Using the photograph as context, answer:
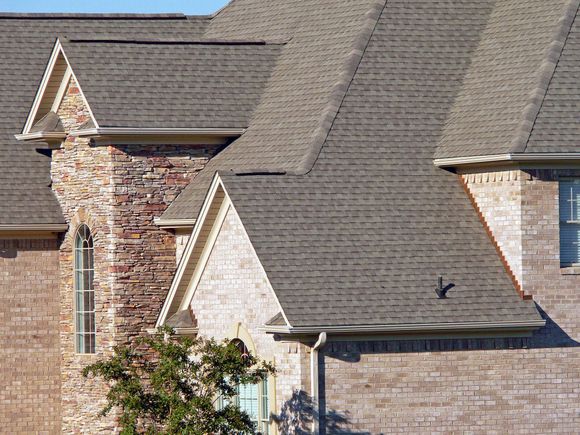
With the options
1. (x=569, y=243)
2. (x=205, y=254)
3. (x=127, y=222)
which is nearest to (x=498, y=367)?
(x=569, y=243)

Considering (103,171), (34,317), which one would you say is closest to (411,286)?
(103,171)

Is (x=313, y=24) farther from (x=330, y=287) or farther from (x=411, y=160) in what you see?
(x=330, y=287)

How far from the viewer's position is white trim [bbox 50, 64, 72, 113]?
115 feet

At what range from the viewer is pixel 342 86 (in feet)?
107

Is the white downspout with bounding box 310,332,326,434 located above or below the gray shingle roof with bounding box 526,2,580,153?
Answer: below

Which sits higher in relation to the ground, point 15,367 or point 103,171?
point 103,171

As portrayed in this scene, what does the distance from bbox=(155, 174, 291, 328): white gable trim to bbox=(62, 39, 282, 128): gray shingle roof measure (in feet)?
12.4

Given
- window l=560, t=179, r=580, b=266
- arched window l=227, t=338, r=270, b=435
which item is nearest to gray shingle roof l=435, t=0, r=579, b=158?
window l=560, t=179, r=580, b=266

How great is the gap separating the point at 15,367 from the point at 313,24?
930 centimetres

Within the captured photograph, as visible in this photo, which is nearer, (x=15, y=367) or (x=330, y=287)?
(x=330, y=287)

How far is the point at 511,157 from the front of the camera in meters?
29.9

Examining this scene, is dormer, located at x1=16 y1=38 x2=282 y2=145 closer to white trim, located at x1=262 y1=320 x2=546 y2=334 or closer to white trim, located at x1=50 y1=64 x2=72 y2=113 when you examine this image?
white trim, located at x1=50 y1=64 x2=72 y2=113

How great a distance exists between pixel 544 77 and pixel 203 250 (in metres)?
6.70

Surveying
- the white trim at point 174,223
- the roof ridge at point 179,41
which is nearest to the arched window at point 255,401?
the white trim at point 174,223
